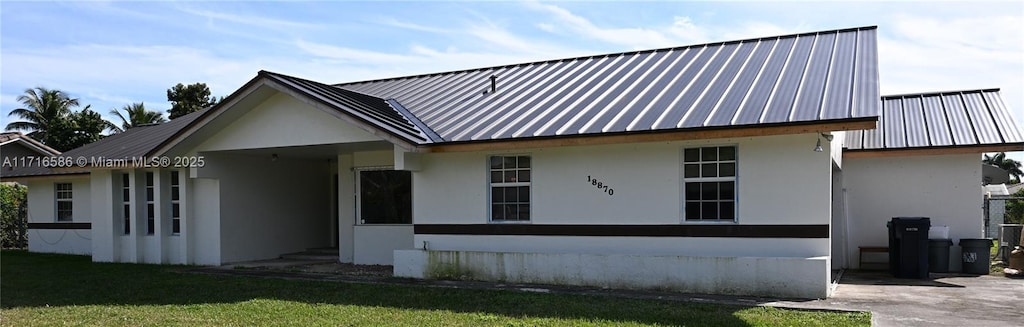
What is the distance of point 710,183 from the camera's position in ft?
37.9

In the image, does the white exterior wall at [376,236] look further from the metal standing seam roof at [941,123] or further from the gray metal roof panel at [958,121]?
the gray metal roof panel at [958,121]

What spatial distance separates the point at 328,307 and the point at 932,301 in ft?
25.9

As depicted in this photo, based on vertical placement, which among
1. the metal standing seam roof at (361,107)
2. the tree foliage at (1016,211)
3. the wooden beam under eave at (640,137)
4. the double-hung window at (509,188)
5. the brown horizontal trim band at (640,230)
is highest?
the metal standing seam roof at (361,107)

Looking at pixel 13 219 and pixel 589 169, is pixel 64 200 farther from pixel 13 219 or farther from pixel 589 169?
pixel 589 169

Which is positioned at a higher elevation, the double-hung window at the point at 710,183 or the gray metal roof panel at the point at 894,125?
the gray metal roof panel at the point at 894,125

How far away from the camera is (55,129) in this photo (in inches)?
1596

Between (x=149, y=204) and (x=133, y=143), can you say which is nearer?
(x=149, y=204)

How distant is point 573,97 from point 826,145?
16.0ft

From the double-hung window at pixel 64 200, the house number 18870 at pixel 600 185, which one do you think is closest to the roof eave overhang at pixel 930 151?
the house number 18870 at pixel 600 185

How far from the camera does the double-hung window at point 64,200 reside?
21.5 meters

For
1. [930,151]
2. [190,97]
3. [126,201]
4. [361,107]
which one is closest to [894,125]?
[930,151]

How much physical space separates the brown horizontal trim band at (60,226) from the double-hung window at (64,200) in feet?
0.56

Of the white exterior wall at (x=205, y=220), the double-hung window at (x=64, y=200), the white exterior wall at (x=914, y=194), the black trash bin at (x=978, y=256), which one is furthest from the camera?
the double-hung window at (x=64, y=200)

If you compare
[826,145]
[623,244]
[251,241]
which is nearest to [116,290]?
[251,241]
